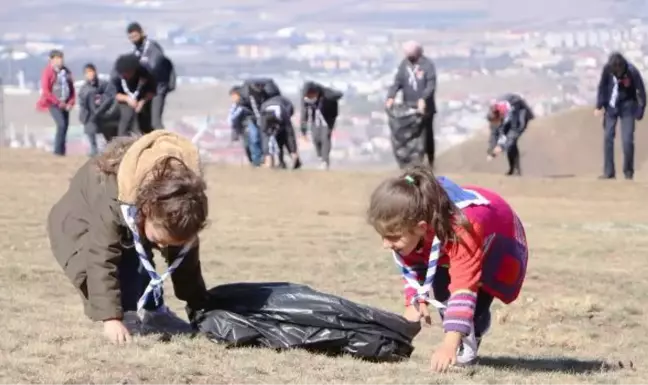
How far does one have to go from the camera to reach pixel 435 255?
637 cm

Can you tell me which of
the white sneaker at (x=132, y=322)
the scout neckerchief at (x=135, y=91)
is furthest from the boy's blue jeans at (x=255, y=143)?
the white sneaker at (x=132, y=322)

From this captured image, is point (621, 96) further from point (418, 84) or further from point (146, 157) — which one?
point (146, 157)

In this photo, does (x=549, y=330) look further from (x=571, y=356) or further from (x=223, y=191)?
(x=223, y=191)

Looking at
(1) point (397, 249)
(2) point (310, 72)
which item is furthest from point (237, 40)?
(1) point (397, 249)

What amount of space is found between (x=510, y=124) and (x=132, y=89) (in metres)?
7.14

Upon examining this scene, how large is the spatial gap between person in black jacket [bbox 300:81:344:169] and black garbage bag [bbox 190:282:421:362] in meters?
15.4

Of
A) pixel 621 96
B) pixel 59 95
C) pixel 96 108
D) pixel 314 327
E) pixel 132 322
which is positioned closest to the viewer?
pixel 314 327

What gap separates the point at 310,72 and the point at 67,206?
2630 inches

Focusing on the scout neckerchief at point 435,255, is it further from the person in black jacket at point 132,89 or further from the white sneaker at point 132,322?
the person in black jacket at point 132,89

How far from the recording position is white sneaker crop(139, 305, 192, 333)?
23.4ft

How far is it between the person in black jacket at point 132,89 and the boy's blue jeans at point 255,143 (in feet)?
13.7

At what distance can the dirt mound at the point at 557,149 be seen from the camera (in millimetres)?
31344

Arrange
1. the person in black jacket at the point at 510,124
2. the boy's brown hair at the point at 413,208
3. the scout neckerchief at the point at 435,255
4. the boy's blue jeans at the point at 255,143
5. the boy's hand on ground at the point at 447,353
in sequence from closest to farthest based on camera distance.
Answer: the boy's brown hair at the point at 413,208 < the boy's hand on ground at the point at 447,353 < the scout neckerchief at the point at 435,255 < the boy's blue jeans at the point at 255,143 < the person in black jacket at the point at 510,124

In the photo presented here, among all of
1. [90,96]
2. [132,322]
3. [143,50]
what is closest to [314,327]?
[132,322]
